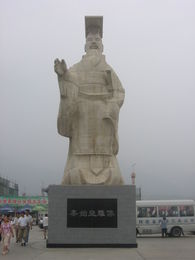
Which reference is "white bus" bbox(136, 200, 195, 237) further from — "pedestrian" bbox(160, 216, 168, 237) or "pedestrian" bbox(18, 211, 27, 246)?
"pedestrian" bbox(18, 211, 27, 246)

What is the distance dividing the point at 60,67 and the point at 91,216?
5.15m

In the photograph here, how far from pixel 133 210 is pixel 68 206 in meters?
2.08

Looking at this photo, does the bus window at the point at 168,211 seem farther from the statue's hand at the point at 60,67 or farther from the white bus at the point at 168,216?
the statue's hand at the point at 60,67

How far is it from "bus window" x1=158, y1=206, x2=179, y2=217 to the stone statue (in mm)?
7489

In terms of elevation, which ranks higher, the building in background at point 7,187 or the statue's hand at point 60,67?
the statue's hand at point 60,67

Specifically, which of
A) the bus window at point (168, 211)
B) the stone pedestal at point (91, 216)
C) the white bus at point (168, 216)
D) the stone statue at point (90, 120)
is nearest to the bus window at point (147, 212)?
the white bus at point (168, 216)

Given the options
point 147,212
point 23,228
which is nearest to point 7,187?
point 147,212

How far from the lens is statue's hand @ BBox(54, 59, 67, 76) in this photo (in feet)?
44.7

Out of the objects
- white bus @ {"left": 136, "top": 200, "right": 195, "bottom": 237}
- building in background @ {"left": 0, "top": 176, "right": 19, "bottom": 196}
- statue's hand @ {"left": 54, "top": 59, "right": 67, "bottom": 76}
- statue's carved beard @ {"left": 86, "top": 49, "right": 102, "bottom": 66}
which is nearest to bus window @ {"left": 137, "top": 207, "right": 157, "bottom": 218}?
white bus @ {"left": 136, "top": 200, "right": 195, "bottom": 237}

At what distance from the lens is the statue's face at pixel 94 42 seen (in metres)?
15.3

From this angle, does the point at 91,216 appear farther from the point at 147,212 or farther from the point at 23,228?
the point at 147,212

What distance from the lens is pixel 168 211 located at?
66.7ft

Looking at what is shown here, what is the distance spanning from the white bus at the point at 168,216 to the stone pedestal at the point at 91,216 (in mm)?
7958

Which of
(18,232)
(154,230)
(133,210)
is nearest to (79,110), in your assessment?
(133,210)
